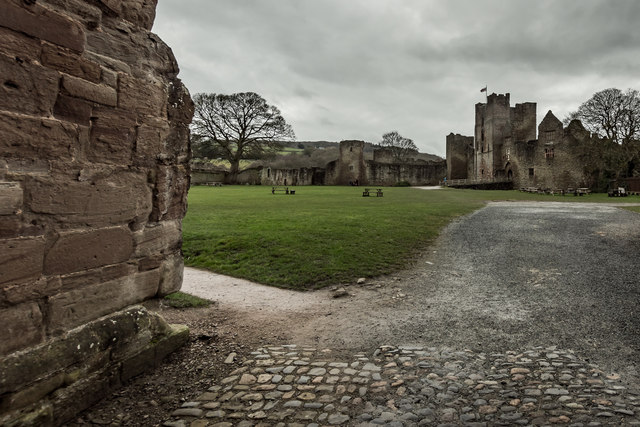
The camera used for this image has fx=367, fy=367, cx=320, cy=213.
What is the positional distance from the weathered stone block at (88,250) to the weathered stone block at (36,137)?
27.1 inches

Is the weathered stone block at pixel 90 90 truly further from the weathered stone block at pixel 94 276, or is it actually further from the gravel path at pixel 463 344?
the gravel path at pixel 463 344

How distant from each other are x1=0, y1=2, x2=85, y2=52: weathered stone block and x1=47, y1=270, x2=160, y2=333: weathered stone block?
207cm

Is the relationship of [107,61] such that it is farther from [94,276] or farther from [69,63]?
[94,276]

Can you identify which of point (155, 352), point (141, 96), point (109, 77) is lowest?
point (155, 352)

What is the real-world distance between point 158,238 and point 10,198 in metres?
1.44

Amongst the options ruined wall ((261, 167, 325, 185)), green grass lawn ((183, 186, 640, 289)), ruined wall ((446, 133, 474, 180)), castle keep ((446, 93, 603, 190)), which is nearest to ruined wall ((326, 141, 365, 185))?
ruined wall ((261, 167, 325, 185))

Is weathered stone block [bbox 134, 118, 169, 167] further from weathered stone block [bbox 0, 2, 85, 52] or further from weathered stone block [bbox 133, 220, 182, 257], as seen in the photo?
weathered stone block [bbox 0, 2, 85, 52]

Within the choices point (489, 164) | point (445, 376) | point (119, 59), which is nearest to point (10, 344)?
point (119, 59)

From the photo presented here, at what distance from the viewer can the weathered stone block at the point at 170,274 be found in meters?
4.04

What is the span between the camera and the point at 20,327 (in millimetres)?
2781

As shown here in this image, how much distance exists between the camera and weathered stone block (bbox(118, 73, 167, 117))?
3506 millimetres

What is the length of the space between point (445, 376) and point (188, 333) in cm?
297

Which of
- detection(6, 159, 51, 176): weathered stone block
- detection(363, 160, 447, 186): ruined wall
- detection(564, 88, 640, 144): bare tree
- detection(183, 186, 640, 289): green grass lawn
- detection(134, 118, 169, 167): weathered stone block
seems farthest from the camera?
detection(363, 160, 447, 186): ruined wall

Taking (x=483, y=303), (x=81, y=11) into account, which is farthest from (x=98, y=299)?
(x=483, y=303)
